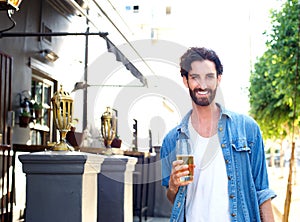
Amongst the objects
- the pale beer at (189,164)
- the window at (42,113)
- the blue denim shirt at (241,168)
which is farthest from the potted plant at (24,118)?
the pale beer at (189,164)

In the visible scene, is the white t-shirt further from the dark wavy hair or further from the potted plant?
the potted plant

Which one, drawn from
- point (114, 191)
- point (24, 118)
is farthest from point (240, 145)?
point (24, 118)

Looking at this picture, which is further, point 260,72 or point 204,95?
point 260,72

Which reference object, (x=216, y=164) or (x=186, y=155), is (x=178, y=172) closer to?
(x=186, y=155)

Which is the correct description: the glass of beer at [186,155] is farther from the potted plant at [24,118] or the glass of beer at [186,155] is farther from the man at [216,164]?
the potted plant at [24,118]

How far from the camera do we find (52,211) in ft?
9.58

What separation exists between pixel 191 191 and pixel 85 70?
8.06 metres

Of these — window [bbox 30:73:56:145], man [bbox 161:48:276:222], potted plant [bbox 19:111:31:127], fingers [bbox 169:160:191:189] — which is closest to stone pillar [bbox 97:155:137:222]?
man [bbox 161:48:276:222]

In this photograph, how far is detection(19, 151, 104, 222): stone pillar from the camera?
2.91 metres

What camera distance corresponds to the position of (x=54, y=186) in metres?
2.93

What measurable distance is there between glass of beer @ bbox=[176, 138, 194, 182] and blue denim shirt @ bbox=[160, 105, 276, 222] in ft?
0.44

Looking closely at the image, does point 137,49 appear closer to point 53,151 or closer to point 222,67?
point 53,151

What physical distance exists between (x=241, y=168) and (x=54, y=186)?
3.68 ft

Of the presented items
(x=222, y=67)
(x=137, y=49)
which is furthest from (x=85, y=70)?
(x=222, y=67)
